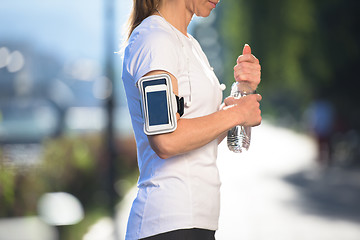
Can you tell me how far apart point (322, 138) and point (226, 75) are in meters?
9.21

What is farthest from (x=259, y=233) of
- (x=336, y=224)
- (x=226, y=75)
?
(x=226, y=75)

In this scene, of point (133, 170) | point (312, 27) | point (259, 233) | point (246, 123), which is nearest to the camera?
point (246, 123)

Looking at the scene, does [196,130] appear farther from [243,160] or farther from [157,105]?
[243,160]

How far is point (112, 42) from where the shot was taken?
471 inches

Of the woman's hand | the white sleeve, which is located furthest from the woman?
the woman's hand

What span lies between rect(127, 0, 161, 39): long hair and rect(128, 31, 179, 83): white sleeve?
0.19m

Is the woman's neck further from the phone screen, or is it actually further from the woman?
the phone screen

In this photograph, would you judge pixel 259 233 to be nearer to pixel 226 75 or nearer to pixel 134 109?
pixel 134 109

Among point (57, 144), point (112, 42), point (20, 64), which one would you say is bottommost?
point (57, 144)

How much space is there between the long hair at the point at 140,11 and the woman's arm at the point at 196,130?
0.32 meters

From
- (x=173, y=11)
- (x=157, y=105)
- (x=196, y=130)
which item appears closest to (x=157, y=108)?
(x=157, y=105)

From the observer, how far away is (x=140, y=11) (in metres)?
2.11

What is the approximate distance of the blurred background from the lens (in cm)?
909

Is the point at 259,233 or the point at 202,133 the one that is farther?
the point at 259,233
